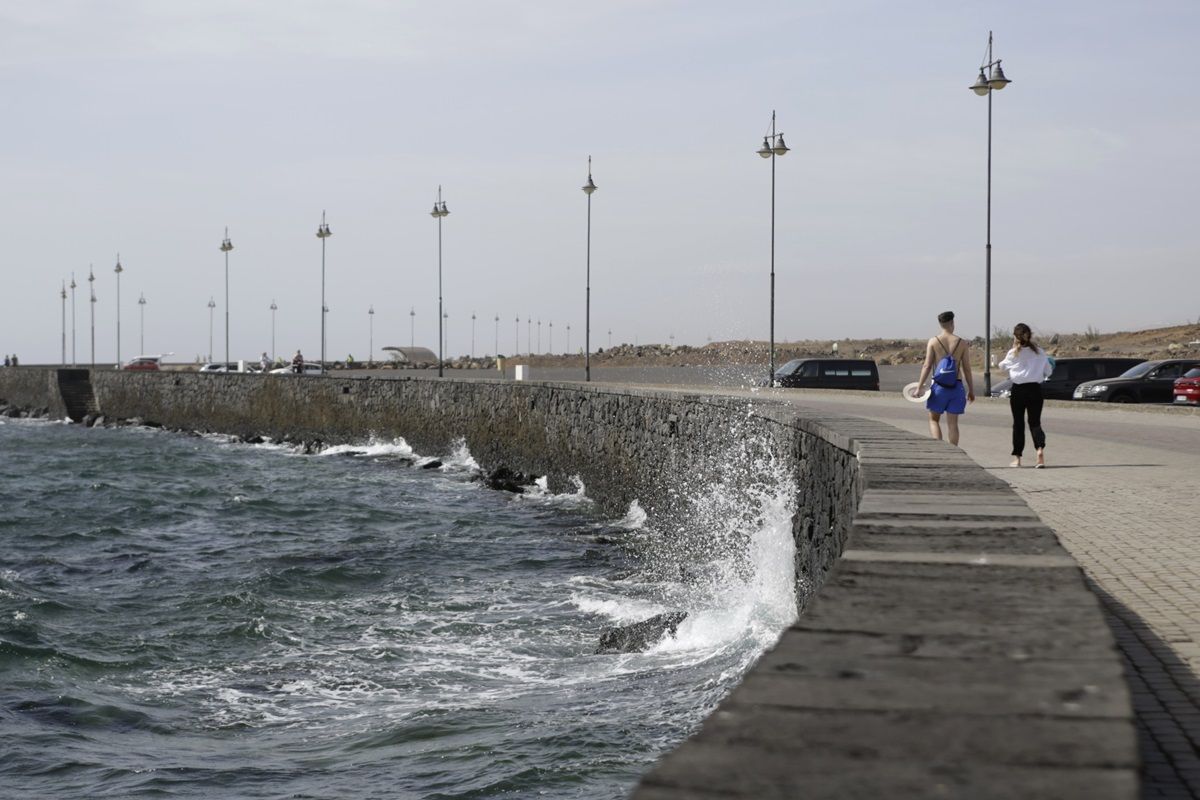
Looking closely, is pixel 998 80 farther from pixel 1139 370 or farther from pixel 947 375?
pixel 947 375

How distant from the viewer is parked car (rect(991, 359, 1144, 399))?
3488 cm

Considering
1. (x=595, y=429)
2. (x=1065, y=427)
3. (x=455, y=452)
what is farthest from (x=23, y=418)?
(x=1065, y=427)

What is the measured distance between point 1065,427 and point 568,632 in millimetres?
12525

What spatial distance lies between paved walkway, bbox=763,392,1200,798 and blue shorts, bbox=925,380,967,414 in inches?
32.1

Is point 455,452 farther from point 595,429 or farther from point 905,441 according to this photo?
point 905,441

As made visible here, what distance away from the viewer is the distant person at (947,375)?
14688mm

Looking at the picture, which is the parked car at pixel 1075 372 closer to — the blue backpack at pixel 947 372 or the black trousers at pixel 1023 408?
the black trousers at pixel 1023 408

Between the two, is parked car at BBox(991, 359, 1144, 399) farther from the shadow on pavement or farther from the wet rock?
the shadow on pavement

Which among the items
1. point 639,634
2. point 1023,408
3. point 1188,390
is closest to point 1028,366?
point 1023,408

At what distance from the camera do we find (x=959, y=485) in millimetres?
6605

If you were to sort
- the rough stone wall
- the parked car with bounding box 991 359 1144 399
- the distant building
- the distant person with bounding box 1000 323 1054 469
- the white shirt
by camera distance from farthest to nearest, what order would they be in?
the distant building
the parked car with bounding box 991 359 1144 399
the white shirt
the distant person with bounding box 1000 323 1054 469
the rough stone wall

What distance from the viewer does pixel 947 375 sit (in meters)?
14.7

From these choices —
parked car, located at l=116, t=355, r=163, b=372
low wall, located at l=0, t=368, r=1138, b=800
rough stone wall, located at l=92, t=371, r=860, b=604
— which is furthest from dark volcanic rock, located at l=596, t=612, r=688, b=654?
parked car, located at l=116, t=355, r=163, b=372

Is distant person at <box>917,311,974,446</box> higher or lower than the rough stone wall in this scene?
higher
